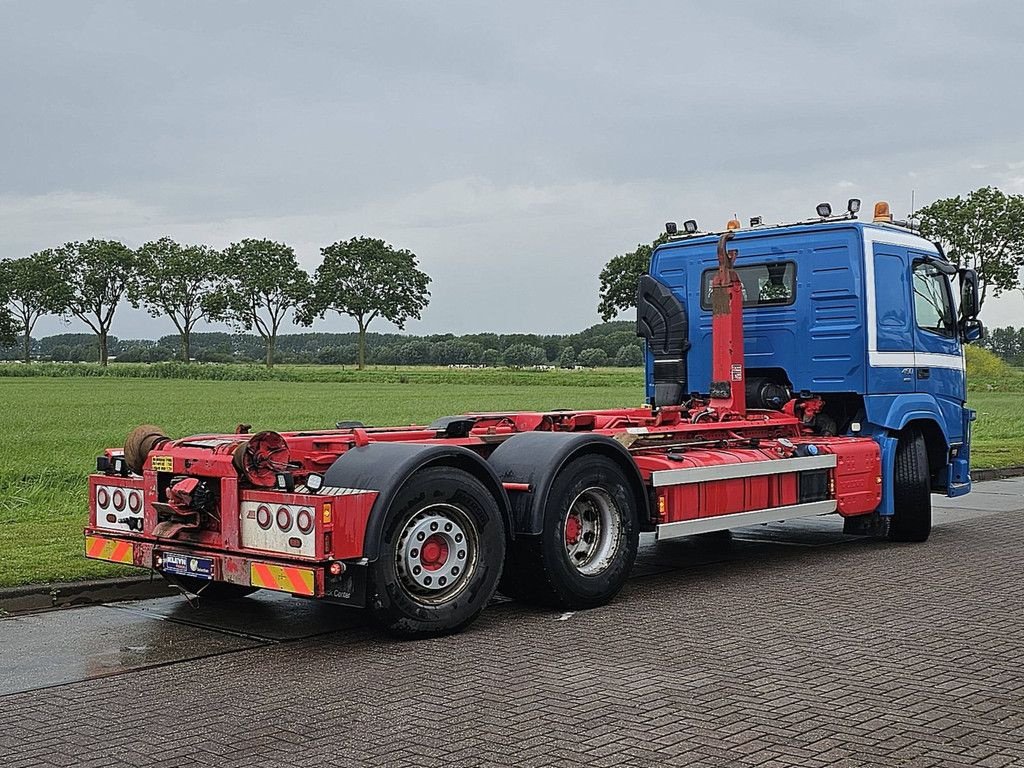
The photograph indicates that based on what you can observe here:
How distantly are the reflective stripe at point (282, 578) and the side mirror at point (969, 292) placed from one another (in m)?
7.92

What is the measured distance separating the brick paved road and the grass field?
3.16 meters

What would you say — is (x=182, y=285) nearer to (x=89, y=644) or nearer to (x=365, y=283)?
(x=365, y=283)

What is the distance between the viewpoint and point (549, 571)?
8.44 meters

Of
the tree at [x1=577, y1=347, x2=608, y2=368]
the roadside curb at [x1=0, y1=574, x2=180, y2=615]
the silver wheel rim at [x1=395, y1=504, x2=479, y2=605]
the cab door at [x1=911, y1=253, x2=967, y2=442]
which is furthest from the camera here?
the tree at [x1=577, y1=347, x2=608, y2=368]

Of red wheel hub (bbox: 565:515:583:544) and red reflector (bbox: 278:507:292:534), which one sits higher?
red reflector (bbox: 278:507:292:534)

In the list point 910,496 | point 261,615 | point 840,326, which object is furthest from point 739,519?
point 261,615

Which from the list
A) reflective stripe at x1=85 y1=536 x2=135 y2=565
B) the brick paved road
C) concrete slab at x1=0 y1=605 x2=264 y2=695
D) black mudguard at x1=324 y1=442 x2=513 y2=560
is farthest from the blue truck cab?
concrete slab at x1=0 y1=605 x2=264 y2=695

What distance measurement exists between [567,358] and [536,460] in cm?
8217

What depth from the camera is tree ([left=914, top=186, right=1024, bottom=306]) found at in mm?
69875

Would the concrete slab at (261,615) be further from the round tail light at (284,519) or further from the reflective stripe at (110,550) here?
the round tail light at (284,519)

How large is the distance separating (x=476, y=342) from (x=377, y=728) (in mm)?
95558

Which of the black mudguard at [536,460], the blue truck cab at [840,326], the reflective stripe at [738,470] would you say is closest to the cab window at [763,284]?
the blue truck cab at [840,326]

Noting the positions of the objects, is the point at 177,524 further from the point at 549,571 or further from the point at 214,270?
the point at 214,270

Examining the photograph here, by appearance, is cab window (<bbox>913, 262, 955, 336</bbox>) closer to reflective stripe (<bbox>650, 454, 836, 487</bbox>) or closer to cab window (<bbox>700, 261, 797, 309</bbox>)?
cab window (<bbox>700, 261, 797, 309</bbox>)
